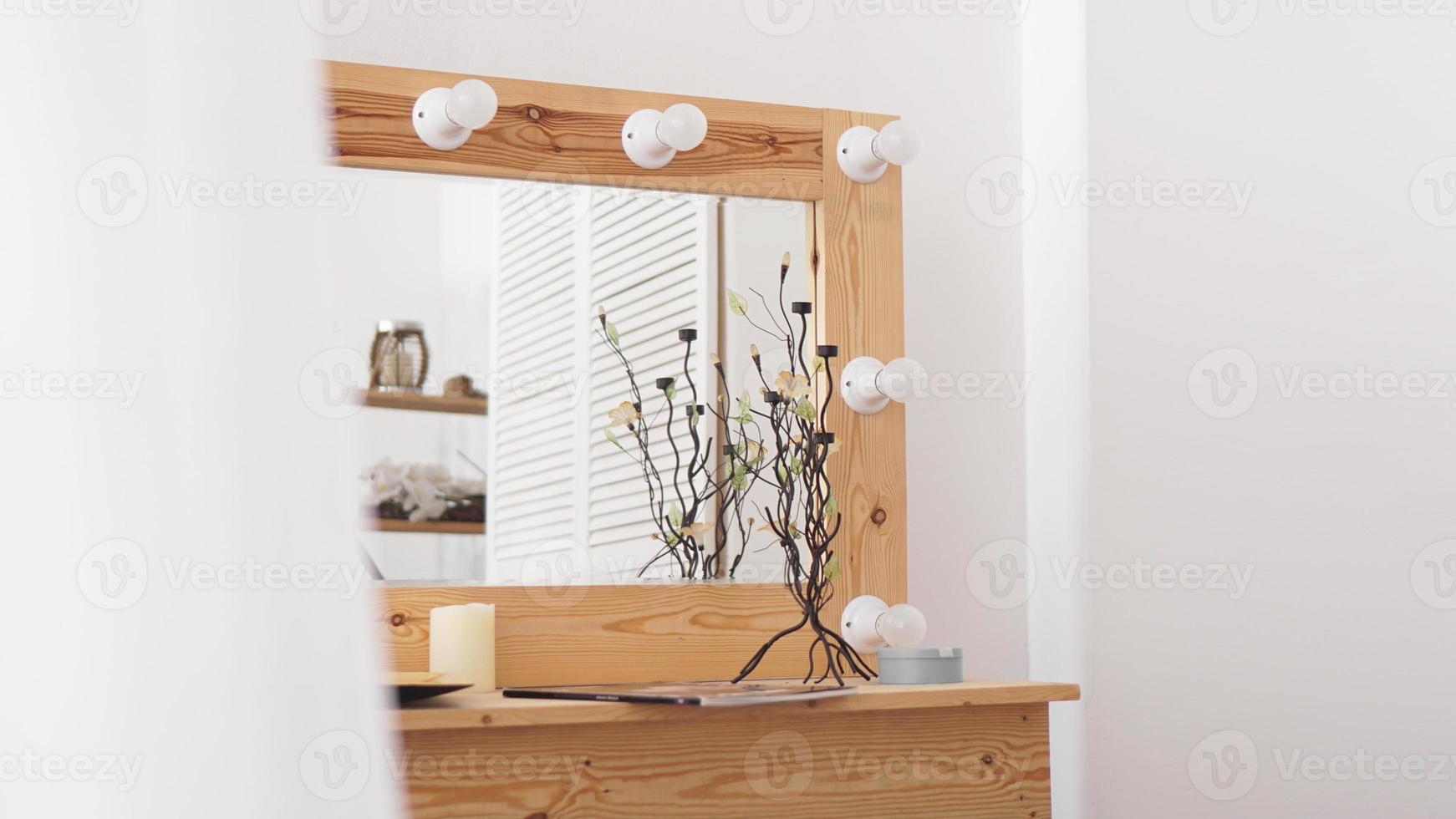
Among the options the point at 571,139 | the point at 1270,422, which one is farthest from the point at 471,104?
the point at 1270,422

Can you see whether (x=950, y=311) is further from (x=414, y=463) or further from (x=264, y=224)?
(x=264, y=224)

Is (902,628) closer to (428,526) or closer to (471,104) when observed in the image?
(428,526)

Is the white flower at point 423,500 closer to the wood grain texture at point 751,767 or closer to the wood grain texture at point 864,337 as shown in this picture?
the wood grain texture at point 751,767

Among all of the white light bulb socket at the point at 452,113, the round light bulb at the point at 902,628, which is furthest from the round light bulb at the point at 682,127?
the round light bulb at the point at 902,628

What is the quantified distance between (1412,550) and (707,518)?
1.02 meters

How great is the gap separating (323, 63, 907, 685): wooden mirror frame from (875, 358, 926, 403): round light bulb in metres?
0.05

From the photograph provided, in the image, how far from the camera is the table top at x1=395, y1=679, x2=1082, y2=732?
3.36 feet

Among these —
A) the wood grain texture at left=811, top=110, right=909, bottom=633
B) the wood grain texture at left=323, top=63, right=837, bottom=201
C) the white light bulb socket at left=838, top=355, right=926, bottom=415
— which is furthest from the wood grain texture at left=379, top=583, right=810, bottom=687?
the wood grain texture at left=323, top=63, right=837, bottom=201

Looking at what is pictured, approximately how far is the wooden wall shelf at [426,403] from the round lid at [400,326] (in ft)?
0.23

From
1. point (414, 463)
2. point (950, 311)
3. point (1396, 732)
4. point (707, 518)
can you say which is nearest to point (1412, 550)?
point (1396, 732)

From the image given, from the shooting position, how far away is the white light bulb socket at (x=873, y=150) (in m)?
1.47

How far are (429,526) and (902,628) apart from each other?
1.71ft

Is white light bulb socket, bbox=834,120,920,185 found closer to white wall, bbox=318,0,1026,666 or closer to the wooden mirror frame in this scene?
the wooden mirror frame

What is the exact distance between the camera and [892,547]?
151 centimetres
